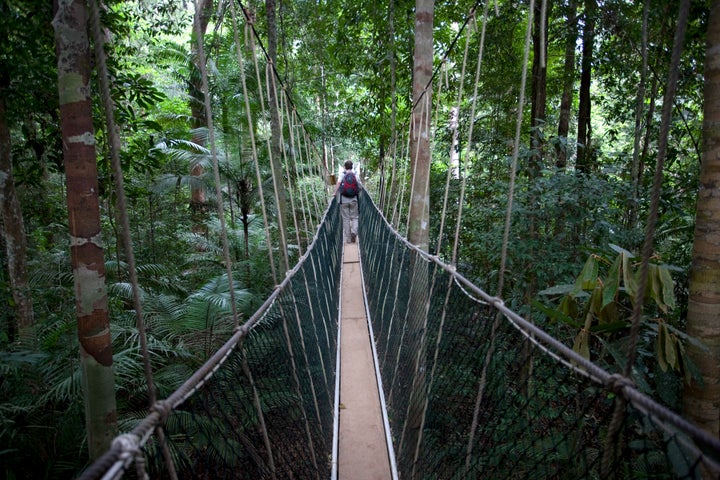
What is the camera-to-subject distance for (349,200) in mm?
4883

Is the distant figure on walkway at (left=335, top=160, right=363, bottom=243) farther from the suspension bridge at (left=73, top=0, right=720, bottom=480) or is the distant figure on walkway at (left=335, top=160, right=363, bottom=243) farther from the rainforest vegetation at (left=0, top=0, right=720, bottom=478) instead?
the suspension bridge at (left=73, top=0, right=720, bottom=480)

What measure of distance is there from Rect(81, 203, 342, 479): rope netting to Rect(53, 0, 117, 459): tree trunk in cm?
17

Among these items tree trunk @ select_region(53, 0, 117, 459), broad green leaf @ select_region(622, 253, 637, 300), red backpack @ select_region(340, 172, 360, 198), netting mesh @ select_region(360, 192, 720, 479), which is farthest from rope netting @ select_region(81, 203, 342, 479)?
red backpack @ select_region(340, 172, 360, 198)

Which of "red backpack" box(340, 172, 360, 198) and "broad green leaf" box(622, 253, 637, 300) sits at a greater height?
"red backpack" box(340, 172, 360, 198)

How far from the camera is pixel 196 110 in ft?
16.2

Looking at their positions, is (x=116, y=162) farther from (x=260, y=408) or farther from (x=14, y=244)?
(x=14, y=244)

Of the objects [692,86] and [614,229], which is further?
[692,86]

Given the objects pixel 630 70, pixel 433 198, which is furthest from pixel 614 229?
pixel 433 198

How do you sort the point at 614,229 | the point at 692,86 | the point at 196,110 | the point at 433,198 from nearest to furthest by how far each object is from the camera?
1. the point at 614,229
2. the point at 692,86
3. the point at 433,198
4. the point at 196,110

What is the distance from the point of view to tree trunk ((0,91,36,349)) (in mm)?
1707

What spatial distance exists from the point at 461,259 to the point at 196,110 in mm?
3464

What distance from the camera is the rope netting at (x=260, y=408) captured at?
0.63 meters

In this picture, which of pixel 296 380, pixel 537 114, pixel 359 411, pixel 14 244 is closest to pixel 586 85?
pixel 537 114

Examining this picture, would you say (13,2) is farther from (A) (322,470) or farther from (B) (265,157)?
(B) (265,157)
